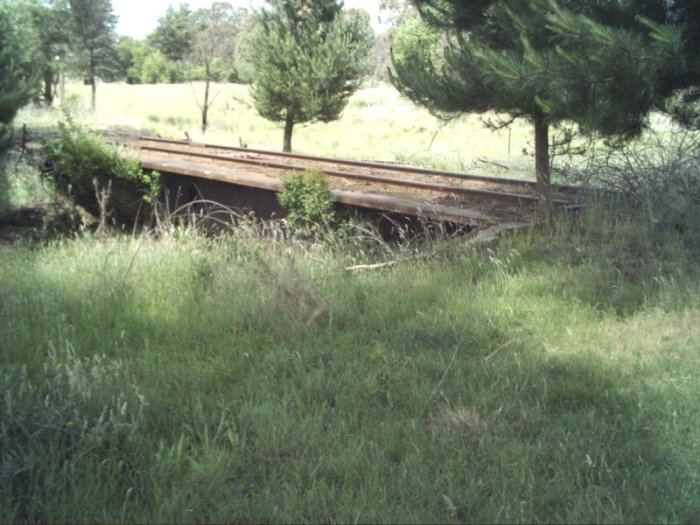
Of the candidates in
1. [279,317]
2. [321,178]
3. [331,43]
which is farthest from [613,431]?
[331,43]

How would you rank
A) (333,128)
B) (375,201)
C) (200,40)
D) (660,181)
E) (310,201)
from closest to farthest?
(660,181) → (375,201) → (310,201) → (333,128) → (200,40)

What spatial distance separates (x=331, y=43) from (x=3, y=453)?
22659mm

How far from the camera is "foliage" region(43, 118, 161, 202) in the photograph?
15.4m

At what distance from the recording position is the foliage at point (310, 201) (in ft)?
34.1

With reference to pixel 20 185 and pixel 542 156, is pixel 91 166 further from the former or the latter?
pixel 542 156

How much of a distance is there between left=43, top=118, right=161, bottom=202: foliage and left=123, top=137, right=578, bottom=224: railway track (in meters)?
0.38

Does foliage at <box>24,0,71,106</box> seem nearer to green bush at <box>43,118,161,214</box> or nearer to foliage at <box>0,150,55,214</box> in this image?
foliage at <box>0,150,55,214</box>

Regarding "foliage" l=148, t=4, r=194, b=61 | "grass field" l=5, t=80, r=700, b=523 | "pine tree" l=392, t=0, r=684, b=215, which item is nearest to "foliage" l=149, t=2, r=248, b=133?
"foliage" l=148, t=4, r=194, b=61

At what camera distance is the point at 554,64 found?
21.1 feet

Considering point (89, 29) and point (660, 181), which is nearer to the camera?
point (660, 181)

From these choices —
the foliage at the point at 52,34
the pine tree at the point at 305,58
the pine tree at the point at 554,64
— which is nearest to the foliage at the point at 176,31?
the foliage at the point at 52,34

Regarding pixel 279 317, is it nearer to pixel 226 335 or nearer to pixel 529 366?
pixel 226 335

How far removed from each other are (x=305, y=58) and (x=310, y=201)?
14.7 metres

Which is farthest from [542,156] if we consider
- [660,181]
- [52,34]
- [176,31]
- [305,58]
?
[176,31]
